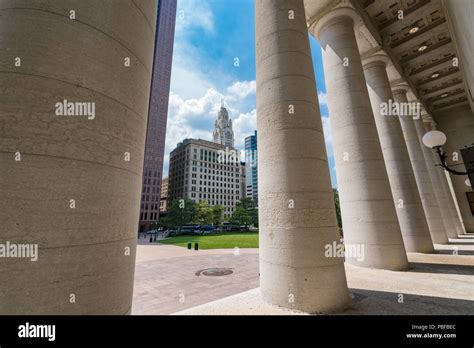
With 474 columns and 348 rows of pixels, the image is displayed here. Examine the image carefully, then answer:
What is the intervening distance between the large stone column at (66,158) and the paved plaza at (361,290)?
3.70 meters

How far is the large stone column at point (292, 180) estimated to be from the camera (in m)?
5.86

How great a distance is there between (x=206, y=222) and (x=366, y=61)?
60185mm

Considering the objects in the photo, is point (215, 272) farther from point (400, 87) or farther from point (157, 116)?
point (157, 116)

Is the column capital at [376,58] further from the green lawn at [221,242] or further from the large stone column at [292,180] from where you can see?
the green lawn at [221,242]

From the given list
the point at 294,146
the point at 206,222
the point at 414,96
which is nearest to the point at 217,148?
the point at 206,222

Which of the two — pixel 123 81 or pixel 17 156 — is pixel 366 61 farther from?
pixel 17 156

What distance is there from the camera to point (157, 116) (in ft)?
362

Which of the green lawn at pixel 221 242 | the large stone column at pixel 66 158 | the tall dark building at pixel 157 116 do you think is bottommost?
the green lawn at pixel 221 242

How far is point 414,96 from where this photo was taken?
2311 cm

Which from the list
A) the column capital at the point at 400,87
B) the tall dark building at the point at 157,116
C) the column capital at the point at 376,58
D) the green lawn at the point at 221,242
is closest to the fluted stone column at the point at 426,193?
the column capital at the point at 400,87

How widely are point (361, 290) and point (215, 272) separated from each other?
29.5ft

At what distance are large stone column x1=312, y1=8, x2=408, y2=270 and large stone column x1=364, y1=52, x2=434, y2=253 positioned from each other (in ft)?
14.2

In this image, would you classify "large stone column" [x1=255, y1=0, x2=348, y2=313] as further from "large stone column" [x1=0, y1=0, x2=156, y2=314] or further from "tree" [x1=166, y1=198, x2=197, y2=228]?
"tree" [x1=166, y1=198, x2=197, y2=228]

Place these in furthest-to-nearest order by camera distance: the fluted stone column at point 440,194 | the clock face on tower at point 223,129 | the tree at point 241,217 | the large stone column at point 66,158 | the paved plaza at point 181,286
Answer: the clock face on tower at point 223,129, the tree at point 241,217, the fluted stone column at point 440,194, the paved plaza at point 181,286, the large stone column at point 66,158
